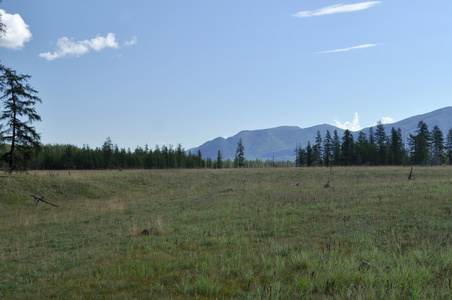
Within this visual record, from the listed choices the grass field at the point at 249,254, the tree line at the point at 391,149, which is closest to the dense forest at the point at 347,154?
the tree line at the point at 391,149

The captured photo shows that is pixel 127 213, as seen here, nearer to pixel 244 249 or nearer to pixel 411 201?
pixel 244 249

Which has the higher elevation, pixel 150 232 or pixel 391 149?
pixel 391 149

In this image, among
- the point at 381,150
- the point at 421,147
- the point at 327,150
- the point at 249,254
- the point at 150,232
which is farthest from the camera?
the point at 327,150

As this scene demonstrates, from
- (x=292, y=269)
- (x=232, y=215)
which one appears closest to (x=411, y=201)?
(x=232, y=215)

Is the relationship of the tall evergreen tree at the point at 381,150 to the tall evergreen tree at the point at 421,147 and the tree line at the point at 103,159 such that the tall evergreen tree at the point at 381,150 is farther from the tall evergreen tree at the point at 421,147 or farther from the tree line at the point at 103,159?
the tree line at the point at 103,159

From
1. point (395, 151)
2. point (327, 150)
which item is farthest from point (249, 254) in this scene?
point (327, 150)

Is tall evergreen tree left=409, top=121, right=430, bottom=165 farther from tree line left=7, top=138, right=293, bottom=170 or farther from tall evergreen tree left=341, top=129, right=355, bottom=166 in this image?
tree line left=7, top=138, right=293, bottom=170

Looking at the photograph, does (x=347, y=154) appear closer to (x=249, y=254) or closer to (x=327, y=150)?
(x=327, y=150)

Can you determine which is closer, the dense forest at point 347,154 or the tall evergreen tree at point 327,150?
the dense forest at point 347,154

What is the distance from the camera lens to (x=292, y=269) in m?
6.25

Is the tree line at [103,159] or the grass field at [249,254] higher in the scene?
the tree line at [103,159]

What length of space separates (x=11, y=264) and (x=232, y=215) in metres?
8.79

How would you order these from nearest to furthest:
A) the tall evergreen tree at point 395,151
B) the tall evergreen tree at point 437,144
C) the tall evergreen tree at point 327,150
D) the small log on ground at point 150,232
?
the small log on ground at point 150,232, the tall evergreen tree at point 395,151, the tall evergreen tree at point 437,144, the tall evergreen tree at point 327,150

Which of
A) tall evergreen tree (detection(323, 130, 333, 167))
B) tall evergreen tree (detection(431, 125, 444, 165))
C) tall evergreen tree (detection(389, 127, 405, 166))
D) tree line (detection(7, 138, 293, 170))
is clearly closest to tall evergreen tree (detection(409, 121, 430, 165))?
tall evergreen tree (detection(431, 125, 444, 165))
